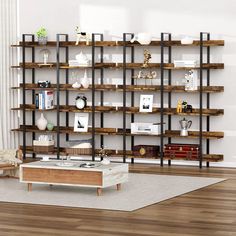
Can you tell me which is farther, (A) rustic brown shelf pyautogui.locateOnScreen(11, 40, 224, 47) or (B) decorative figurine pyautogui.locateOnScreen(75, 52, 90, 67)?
(B) decorative figurine pyautogui.locateOnScreen(75, 52, 90, 67)

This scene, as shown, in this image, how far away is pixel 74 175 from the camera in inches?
346

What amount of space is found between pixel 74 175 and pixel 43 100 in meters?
3.59

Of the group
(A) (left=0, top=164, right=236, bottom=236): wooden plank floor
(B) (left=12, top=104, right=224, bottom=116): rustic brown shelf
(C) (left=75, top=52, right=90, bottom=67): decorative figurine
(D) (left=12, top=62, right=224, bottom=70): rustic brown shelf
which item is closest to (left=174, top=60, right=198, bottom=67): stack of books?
(D) (left=12, top=62, right=224, bottom=70): rustic brown shelf

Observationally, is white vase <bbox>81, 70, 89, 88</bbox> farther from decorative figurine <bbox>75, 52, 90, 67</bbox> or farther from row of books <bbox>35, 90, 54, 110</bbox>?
row of books <bbox>35, 90, 54, 110</bbox>

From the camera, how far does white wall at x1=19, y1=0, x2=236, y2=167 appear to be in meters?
11.4

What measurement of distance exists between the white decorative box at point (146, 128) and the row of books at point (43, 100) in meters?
1.48

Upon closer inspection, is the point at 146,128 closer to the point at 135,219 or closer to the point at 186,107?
the point at 186,107

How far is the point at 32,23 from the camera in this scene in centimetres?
1249

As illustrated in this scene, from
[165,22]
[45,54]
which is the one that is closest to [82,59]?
[45,54]

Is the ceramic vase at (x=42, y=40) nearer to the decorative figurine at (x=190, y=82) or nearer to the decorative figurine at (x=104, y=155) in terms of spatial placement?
the decorative figurine at (x=104, y=155)

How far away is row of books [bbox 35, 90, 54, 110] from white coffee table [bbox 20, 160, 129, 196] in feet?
10.1

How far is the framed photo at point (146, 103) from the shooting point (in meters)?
11.7

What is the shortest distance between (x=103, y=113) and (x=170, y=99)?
1.16 meters

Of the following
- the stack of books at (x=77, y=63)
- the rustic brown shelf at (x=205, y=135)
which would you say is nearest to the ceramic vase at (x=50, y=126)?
the stack of books at (x=77, y=63)
